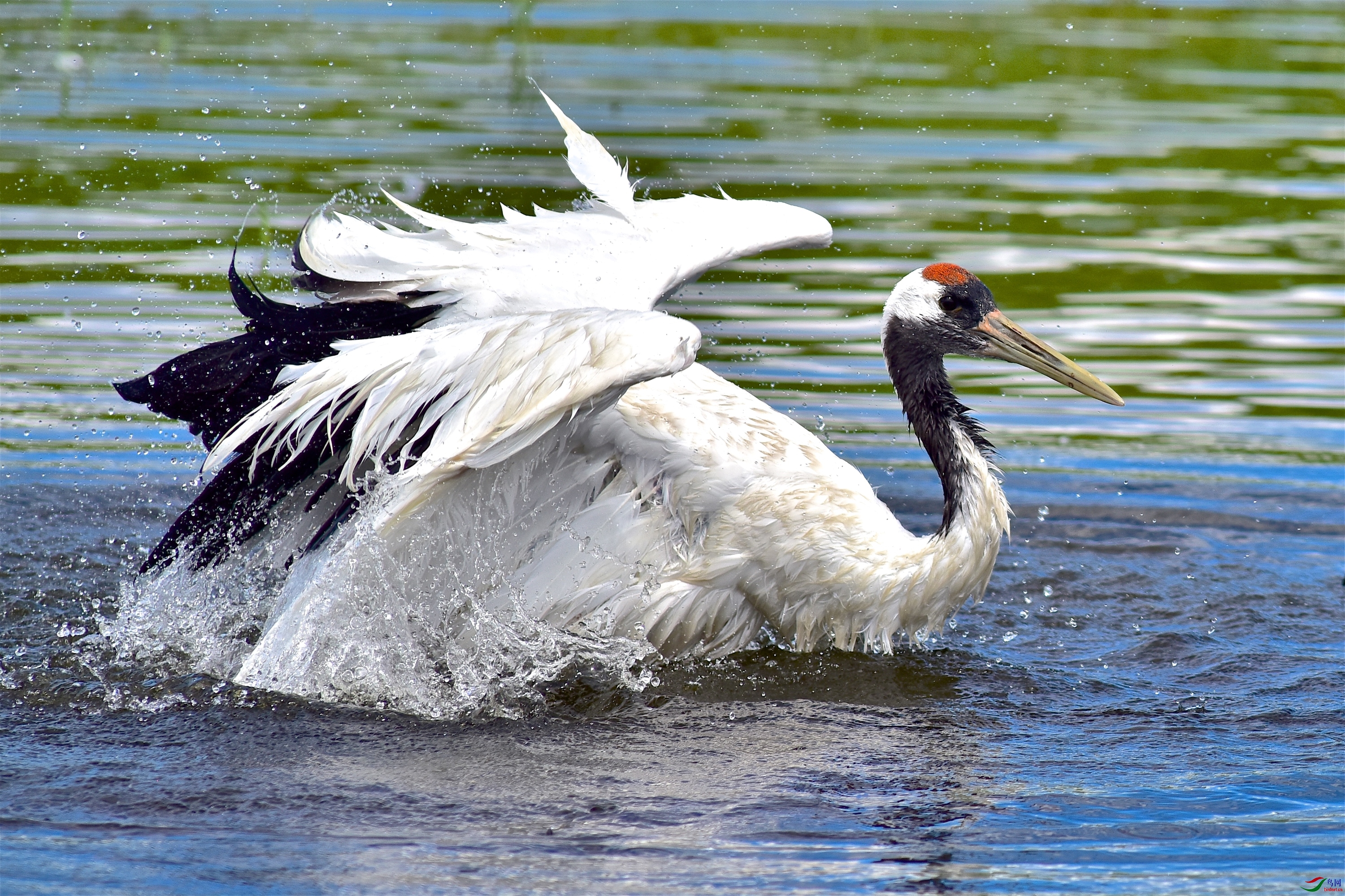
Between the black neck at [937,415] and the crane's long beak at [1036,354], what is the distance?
7.7 inches

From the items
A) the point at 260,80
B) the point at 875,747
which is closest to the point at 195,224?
the point at 260,80

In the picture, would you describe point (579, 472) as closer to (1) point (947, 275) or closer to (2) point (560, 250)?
(2) point (560, 250)

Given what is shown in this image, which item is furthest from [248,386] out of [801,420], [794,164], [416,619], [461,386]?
[794,164]

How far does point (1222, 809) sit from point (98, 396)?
217 inches

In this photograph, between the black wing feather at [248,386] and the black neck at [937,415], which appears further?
the black neck at [937,415]

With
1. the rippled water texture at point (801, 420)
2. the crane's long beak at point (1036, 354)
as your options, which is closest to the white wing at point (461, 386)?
the rippled water texture at point (801, 420)

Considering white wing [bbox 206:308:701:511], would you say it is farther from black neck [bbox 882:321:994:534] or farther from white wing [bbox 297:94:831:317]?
black neck [bbox 882:321:994:534]

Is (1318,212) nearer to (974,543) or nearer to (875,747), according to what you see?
(974,543)

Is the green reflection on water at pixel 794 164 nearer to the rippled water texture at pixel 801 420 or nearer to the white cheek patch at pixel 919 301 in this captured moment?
the rippled water texture at pixel 801 420

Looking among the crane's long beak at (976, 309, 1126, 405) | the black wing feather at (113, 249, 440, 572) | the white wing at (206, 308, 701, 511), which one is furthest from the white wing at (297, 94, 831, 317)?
the crane's long beak at (976, 309, 1126, 405)

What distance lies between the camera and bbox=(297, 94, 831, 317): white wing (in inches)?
222

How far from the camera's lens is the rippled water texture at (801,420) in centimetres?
441

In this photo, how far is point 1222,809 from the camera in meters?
4.60

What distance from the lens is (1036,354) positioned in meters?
5.93
